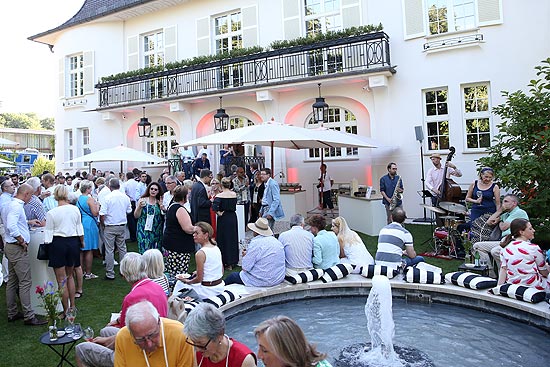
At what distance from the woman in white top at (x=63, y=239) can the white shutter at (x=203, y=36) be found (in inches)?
509

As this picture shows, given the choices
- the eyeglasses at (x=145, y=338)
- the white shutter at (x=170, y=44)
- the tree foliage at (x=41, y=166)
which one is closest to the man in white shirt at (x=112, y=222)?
the eyeglasses at (x=145, y=338)

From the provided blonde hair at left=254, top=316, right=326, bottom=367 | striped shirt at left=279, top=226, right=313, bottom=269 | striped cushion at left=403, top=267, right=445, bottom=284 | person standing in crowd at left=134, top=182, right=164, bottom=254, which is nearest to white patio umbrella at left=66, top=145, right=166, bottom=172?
person standing in crowd at left=134, top=182, right=164, bottom=254

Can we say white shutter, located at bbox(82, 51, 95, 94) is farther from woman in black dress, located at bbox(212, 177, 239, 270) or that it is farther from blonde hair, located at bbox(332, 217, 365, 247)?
blonde hair, located at bbox(332, 217, 365, 247)

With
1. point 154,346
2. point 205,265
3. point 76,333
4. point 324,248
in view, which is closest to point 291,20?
point 324,248

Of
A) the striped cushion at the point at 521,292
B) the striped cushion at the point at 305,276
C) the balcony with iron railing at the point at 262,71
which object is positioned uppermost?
the balcony with iron railing at the point at 262,71

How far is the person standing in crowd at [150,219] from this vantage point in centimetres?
668

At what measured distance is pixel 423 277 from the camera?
5930 mm

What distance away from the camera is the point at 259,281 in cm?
585

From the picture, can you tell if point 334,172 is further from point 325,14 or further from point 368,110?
point 325,14

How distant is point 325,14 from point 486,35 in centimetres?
534

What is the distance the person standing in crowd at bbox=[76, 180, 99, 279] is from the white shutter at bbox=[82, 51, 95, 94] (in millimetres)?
14307

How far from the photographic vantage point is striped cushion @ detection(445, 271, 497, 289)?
554cm

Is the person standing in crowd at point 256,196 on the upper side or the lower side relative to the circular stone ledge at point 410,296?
upper

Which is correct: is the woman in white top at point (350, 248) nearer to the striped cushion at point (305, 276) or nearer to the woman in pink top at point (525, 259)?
the striped cushion at point (305, 276)
